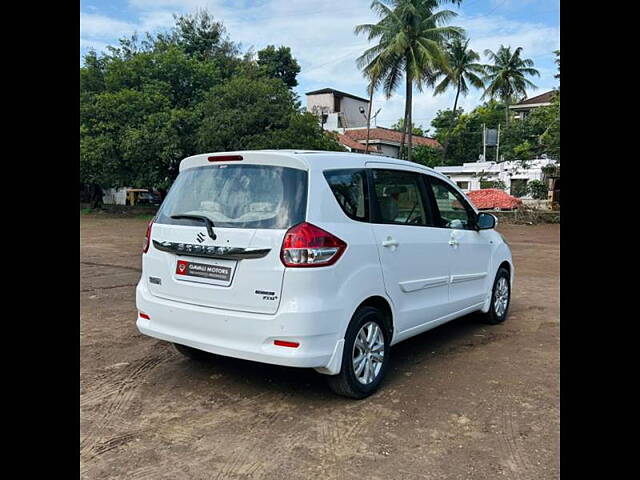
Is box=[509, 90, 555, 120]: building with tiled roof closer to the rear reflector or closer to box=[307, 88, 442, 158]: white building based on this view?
box=[307, 88, 442, 158]: white building

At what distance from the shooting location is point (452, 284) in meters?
5.44

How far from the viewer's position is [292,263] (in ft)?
12.3

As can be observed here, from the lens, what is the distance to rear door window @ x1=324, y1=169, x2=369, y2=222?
4.17 meters

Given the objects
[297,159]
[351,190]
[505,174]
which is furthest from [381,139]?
[297,159]

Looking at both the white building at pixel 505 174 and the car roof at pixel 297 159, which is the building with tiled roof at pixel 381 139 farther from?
the car roof at pixel 297 159

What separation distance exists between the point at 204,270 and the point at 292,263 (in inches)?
28.7

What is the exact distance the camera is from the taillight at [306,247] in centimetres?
376

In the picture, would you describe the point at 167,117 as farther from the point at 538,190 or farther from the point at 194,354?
the point at 194,354

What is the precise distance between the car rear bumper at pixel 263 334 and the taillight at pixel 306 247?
1.14ft

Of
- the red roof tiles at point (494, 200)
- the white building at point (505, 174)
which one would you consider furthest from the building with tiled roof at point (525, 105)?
the red roof tiles at point (494, 200)

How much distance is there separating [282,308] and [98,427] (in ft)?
4.81

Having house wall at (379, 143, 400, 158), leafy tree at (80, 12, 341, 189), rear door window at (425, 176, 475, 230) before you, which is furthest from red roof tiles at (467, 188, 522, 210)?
rear door window at (425, 176, 475, 230)
